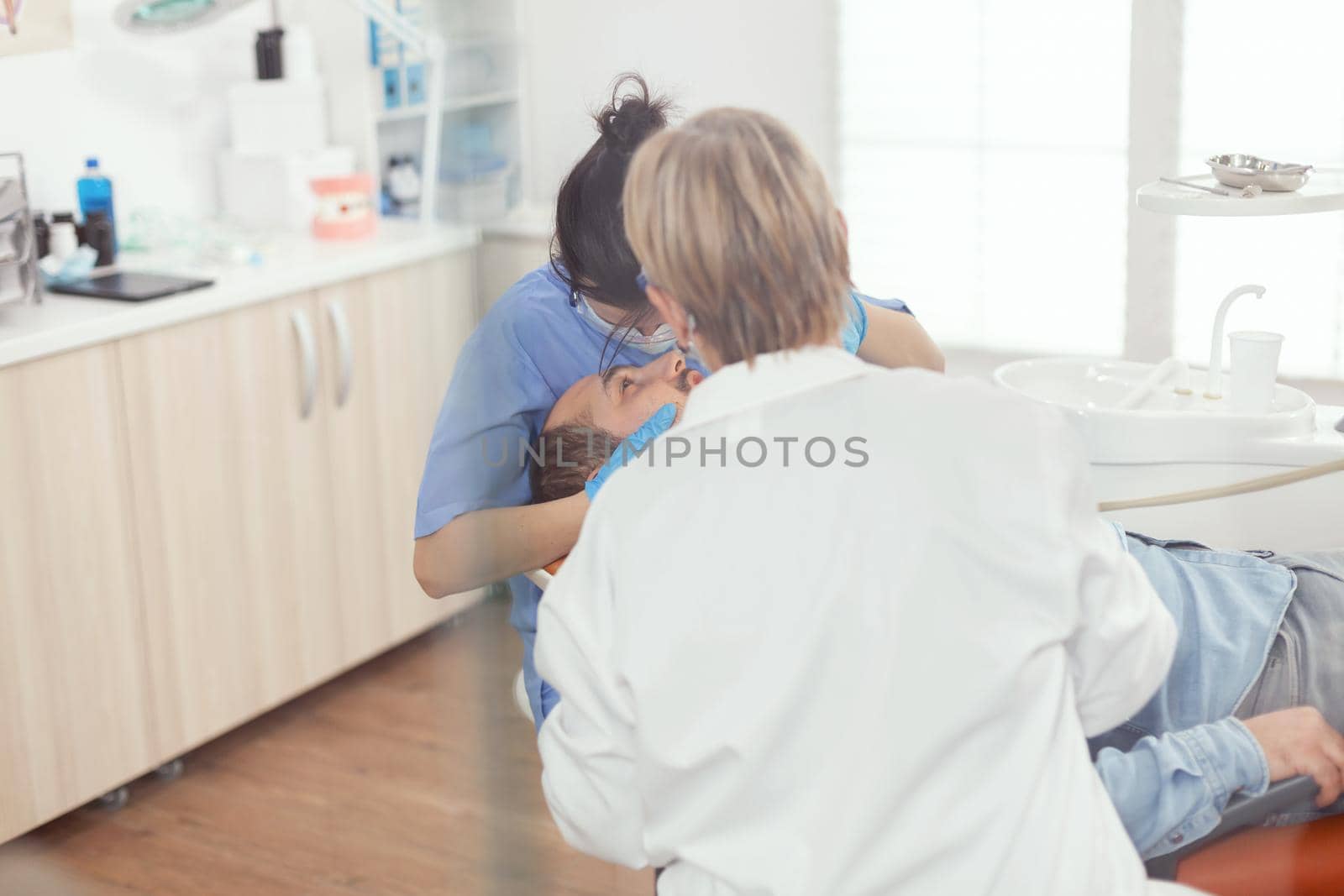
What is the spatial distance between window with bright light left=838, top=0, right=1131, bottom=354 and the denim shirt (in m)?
0.14

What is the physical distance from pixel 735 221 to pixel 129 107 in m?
1.87

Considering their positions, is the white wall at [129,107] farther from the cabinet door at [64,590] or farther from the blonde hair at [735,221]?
the blonde hair at [735,221]

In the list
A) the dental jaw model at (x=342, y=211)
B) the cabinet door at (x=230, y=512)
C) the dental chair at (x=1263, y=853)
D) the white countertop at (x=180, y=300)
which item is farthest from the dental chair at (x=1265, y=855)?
the cabinet door at (x=230, y=512)

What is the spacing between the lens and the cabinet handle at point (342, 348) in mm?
2072

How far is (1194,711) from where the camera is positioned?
764mm

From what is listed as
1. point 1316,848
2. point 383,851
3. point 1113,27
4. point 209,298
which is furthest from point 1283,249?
point 209,298

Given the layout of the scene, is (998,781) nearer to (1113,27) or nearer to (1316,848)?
(1316,848)

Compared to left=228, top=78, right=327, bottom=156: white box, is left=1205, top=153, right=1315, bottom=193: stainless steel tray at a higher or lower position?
lower

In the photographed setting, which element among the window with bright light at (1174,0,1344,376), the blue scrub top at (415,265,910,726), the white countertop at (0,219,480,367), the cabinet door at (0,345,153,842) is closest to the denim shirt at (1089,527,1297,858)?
the window with bright light at (1174,0,1344,376)

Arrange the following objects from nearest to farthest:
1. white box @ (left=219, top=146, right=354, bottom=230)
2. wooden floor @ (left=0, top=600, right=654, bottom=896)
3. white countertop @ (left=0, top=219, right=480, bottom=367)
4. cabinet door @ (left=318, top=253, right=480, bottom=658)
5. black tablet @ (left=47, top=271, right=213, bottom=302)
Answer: wooden floor @ (left=0, top=600, right=654, bottom=896) < white countertop @ (left=0, top=219, right=480, bottom=367) < black tablet @ (left=47, top=271, right=213, bottom=302) < cabinet door @ (left=318, top=253, right=480, bottom=658) < white box @ (left=219, top=146, right=354, bottom=230)

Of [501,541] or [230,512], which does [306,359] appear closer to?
[230,512]

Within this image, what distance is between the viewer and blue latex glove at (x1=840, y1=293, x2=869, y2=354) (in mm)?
716

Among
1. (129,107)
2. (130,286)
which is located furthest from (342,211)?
(129,107)

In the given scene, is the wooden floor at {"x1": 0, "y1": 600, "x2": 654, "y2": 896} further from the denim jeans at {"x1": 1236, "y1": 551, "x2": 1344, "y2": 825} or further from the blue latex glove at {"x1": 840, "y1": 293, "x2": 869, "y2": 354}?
the denim jeans at {"x1": 1236, "y1": 551, "x2": 1344, "y2": 825}
